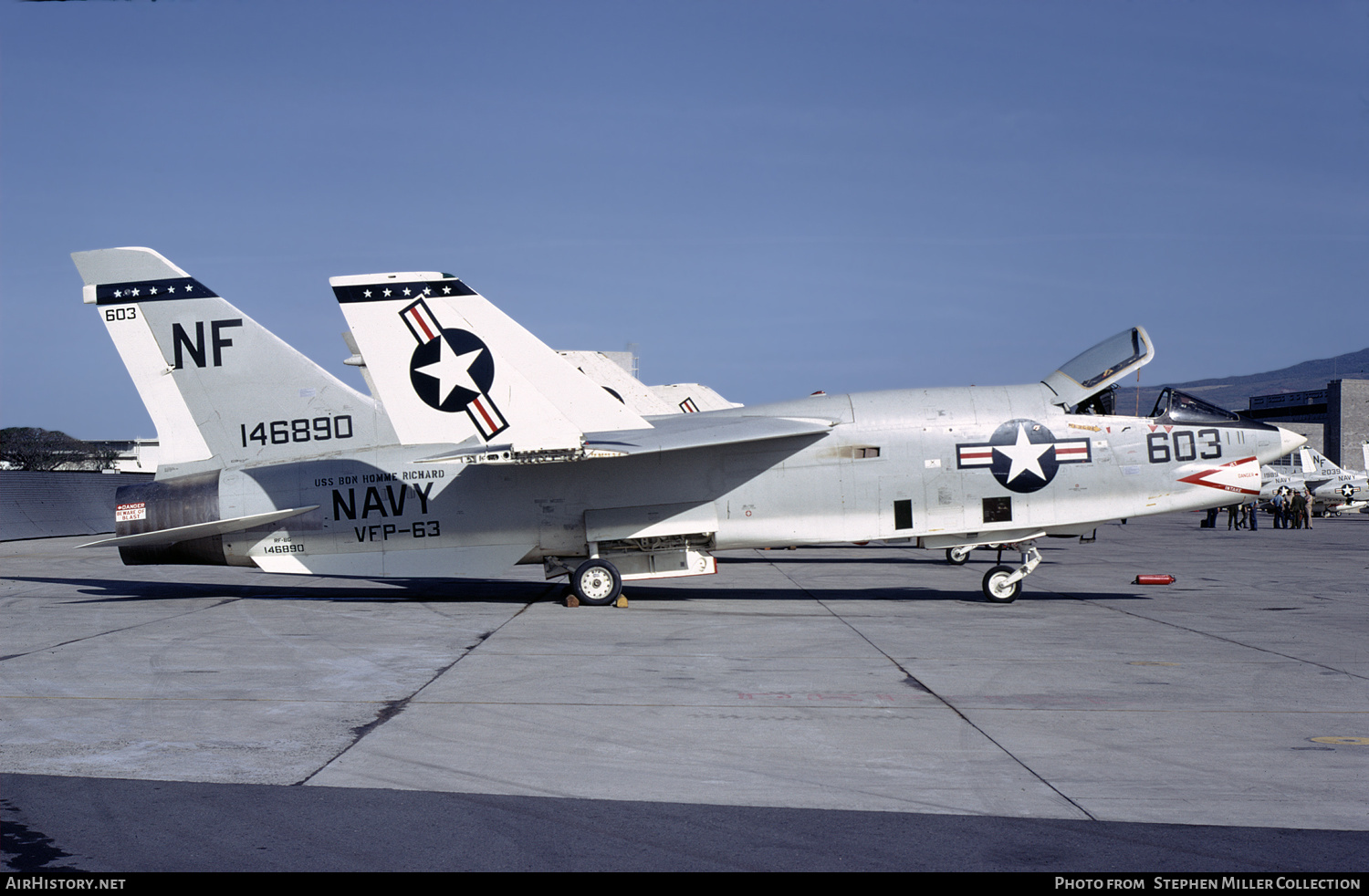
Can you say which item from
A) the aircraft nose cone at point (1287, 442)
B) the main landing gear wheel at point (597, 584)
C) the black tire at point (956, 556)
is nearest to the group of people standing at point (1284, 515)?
the black tire at point (956, 556)

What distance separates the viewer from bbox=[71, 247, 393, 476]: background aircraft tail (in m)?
16.4

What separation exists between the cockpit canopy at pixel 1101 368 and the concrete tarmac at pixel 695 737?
3297mm

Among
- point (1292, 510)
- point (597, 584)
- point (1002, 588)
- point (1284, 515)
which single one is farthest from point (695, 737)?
point (1284, 515)

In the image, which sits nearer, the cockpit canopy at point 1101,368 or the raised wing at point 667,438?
the raised wing at point 667,438

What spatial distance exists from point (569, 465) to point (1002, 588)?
6.99 metres

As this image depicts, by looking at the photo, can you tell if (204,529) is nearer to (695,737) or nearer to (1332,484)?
(695,737)

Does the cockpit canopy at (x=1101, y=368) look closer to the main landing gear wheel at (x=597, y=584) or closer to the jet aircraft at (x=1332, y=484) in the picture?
the main landing gear wheel at (x=597, y=584)

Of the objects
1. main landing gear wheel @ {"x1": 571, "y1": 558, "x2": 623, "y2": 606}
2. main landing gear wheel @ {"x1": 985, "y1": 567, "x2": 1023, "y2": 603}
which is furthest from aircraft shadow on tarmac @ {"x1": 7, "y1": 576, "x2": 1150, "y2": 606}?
main landing gear wheel @ {"x1": 571, "y1": 558, "x2": 623, "y2": 606}

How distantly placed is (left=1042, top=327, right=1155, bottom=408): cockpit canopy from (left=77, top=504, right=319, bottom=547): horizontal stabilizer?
38.5ft

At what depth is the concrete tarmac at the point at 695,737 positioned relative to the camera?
4.97 meters

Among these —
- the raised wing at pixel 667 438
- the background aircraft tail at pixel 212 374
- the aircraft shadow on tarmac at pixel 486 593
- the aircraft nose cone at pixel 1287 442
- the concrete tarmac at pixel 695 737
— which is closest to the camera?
the concrete tarmac at pixel 695 737

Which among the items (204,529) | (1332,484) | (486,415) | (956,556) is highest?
(486,415)

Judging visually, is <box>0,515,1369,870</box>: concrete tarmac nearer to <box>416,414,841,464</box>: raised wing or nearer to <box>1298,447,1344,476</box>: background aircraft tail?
<box>416,414,841,464</box>: raised wing

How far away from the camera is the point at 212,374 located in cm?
1642
